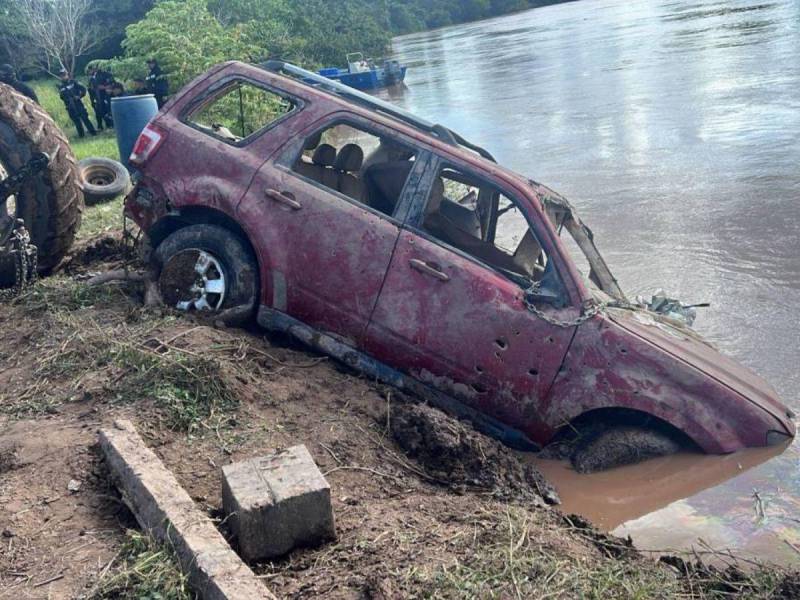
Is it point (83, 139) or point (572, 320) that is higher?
point (572, 320)

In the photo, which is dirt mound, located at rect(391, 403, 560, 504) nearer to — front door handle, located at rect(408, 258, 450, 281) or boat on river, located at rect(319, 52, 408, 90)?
front door handle, located at rect(408, 258, 450, 281)

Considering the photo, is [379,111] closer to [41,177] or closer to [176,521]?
[41,177]

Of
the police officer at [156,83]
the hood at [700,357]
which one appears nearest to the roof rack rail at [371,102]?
the hood at [700,357]

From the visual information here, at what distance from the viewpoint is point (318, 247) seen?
5.54 meters

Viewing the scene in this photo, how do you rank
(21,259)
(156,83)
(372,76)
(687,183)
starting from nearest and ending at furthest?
(21,259), (687,183), (156,83), (372,76)

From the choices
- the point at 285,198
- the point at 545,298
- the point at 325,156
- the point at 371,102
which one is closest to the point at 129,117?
the point at 325,156

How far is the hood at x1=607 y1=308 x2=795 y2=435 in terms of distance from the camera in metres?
5.23

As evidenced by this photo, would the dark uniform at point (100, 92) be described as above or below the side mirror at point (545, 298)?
below

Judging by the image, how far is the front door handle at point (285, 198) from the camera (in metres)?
5.59

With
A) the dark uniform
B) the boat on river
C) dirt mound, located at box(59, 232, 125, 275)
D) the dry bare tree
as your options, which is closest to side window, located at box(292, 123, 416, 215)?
dirt mound, located at box(59, 232, 125, 275)

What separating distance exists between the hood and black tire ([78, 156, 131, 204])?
6762 millimetres

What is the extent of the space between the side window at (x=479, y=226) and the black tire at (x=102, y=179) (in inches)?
198

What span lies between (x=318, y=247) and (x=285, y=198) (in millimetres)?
387

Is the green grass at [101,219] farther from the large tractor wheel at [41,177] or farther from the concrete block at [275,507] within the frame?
the concrete block at [275,507]
